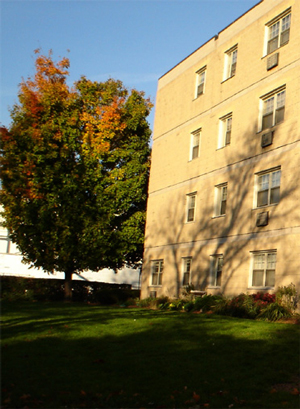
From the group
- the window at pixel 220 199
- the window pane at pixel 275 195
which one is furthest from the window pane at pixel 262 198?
the window at pixel 220 199

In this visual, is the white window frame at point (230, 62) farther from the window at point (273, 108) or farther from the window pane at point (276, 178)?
the window pane at point (276, 178)

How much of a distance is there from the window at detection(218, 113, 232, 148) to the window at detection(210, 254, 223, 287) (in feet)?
18.3

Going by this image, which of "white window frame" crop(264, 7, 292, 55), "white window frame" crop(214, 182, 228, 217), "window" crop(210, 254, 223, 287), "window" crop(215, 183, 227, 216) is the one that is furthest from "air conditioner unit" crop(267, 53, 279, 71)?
"window" crop(210, 254, 223, 287)

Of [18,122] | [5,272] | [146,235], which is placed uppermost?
[18,122]

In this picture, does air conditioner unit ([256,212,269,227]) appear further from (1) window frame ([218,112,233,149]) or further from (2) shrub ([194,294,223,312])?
(1) window frame ([218,112,233,149])

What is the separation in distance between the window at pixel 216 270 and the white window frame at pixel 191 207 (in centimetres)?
310

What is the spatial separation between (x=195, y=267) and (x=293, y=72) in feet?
34.9

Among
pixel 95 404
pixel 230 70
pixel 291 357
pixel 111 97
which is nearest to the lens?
pixel 95 404

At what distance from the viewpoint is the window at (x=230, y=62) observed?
26938 mm

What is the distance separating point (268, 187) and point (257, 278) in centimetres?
384

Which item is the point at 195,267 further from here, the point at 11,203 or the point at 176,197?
the point at 11,203

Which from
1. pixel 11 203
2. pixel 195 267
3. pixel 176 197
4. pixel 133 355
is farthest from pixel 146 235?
pixel 133 355

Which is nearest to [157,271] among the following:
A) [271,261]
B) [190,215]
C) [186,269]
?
[186,269]

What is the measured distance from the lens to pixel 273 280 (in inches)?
850
